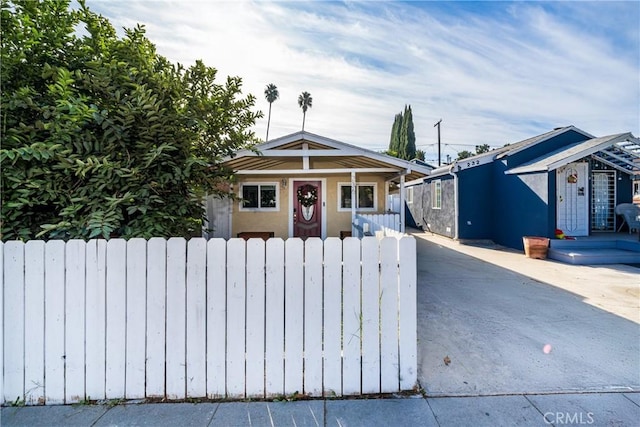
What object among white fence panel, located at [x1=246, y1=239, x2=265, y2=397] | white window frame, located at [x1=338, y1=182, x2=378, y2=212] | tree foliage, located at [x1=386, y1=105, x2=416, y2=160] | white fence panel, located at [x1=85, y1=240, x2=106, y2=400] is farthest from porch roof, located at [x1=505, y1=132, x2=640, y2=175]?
tree foliage, located at [x1=386, y1=105, x2=416, y2=160]

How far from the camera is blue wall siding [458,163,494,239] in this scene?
37.8ft

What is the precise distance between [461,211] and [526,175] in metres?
2.48

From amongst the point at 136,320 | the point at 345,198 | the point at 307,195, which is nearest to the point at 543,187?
the point at 345,198

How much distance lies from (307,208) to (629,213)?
34.3 ft

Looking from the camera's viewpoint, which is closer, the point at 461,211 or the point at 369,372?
the point at 369,372

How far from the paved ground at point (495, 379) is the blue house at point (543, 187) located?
505cm

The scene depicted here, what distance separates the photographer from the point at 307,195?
32.8 ft

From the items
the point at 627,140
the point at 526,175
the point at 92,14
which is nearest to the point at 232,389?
the point at 92,14

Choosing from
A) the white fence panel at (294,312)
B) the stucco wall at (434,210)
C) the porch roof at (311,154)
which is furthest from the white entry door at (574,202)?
the white fence panel at (294,312)

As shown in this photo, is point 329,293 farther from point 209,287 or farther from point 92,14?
point 92,14

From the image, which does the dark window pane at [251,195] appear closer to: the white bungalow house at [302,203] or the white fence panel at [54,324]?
the white bungalow house at [302,203]

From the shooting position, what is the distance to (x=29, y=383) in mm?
→ 2197

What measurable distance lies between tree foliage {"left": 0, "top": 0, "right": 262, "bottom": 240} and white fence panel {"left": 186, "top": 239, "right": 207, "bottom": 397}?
0.54 metres

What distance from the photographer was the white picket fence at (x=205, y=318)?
2.20 meters
